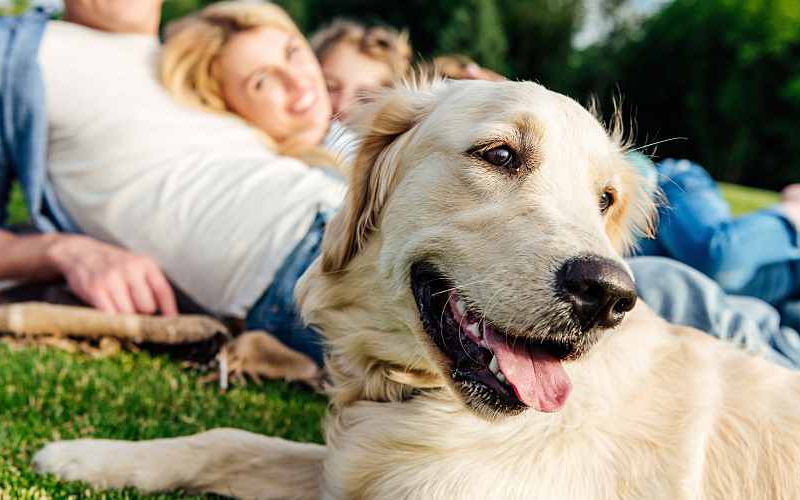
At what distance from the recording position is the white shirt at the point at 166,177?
174 inches

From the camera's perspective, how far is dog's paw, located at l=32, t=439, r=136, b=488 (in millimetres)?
2812

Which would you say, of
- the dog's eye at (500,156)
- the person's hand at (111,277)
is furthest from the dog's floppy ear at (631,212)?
the person's hand at (111,277)

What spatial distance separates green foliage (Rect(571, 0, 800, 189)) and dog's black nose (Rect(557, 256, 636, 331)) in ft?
136

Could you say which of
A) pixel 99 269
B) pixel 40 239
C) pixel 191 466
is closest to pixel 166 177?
pixel 99 269

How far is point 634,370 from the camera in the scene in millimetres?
2605

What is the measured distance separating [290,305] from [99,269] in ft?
4.19

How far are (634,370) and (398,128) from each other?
132cm

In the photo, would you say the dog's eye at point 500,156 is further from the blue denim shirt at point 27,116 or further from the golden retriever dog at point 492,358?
the blue denim shirt at point 27,116

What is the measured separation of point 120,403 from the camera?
12.2 feet

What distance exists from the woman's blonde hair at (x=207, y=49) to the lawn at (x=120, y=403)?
5.64 feet

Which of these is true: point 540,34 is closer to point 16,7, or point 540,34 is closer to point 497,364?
point 16,7

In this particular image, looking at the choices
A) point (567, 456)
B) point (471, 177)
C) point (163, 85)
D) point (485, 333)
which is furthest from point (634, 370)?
point (163, 85)

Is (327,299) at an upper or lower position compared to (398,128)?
lower

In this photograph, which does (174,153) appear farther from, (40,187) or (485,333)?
(485,333)
